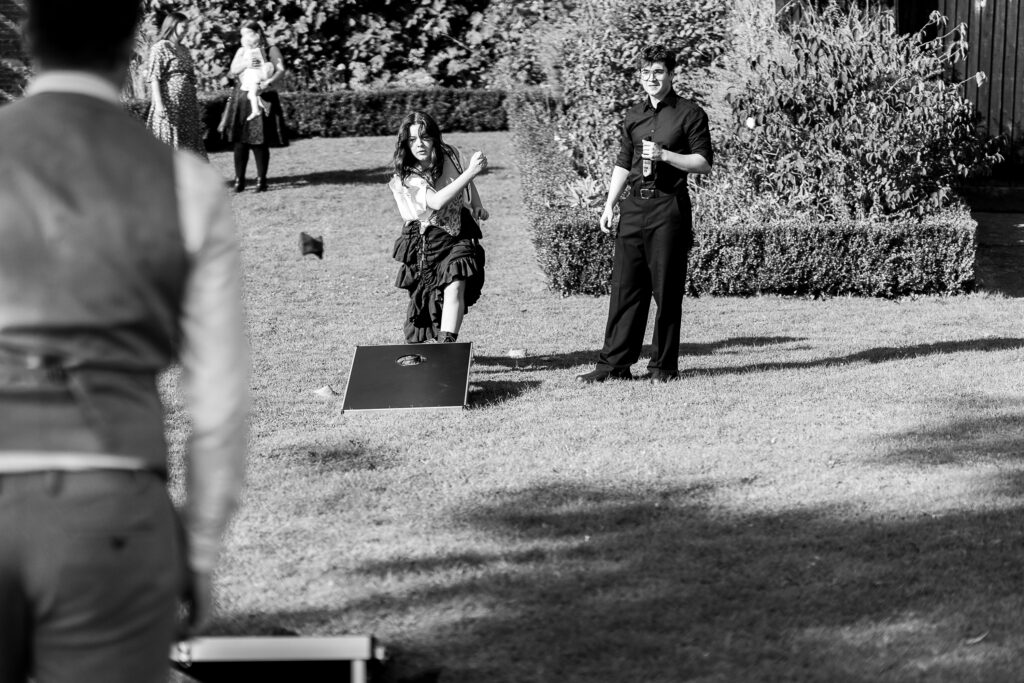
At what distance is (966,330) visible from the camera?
29.1 feet

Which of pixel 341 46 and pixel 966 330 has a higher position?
pixel 341 46

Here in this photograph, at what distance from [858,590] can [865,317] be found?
17.9 ft

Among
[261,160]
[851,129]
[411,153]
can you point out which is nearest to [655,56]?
[411,153]

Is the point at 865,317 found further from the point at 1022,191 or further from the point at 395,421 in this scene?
the point at 1022,191

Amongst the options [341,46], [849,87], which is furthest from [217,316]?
[341,46]

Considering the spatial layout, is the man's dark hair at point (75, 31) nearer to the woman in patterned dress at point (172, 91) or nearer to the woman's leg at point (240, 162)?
the woman in patterned dress at point (172, 91)

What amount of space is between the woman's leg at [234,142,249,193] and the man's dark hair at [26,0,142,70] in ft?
39.3

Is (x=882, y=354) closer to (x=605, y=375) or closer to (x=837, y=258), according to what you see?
(x=605, y=375)

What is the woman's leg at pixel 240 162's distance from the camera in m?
13.7

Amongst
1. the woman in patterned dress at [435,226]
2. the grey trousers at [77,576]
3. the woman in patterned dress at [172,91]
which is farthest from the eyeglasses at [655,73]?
the grey trousers at [77,576]

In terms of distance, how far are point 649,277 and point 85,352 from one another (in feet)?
18.8

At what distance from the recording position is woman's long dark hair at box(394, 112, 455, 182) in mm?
7188

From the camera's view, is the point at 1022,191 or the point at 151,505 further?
the point at 1022,191

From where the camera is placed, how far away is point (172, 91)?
1098 cm
